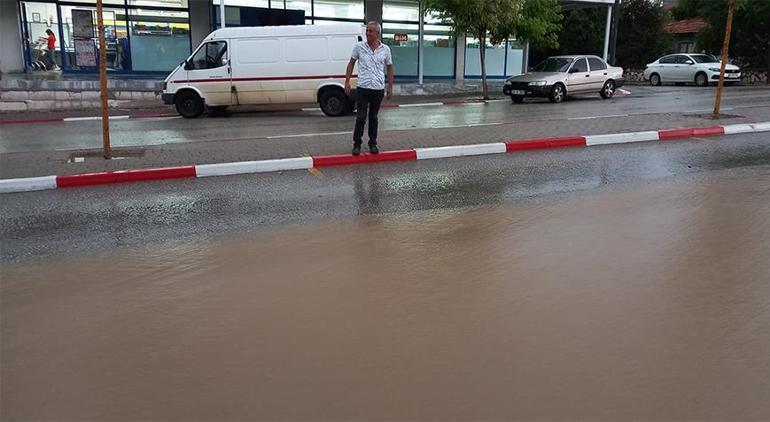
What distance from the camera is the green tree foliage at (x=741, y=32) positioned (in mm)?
29688

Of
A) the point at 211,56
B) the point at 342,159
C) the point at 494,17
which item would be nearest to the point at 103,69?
the point at 342,159

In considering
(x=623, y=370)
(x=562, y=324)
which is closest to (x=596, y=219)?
(x=562, y=324)

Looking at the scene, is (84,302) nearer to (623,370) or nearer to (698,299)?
(623,370)

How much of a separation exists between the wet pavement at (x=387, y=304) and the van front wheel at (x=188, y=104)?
8.73 metres

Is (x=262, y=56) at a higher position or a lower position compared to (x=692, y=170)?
higher

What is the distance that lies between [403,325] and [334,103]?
1225 centimetres

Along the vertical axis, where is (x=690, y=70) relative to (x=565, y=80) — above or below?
above

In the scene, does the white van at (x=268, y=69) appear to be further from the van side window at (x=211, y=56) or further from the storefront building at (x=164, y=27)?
the storefront building at (x=164, y=27)

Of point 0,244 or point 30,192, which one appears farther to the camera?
point 30,192

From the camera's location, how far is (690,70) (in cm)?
2803

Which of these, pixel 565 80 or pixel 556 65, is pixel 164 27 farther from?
pixel 565 80

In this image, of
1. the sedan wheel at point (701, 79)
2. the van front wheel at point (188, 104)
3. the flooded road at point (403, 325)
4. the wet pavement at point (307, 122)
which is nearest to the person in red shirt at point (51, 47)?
the wet pavement at point (307, 122)

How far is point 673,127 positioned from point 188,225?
970cm

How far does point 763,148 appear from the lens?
10562 millimetres
